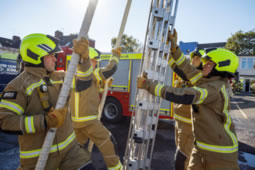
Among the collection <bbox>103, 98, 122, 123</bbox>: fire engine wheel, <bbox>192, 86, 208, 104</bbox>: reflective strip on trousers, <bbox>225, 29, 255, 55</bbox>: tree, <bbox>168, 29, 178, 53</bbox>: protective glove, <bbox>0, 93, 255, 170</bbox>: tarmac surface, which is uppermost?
<bbox>225, 29, 255, 55</bbox>: tree

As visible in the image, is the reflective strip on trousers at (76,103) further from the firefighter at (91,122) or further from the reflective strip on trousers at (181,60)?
the reflective strip on trousers at (181,60)

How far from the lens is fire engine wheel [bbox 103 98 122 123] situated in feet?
20.6

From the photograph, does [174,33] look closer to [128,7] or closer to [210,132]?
[128,7]

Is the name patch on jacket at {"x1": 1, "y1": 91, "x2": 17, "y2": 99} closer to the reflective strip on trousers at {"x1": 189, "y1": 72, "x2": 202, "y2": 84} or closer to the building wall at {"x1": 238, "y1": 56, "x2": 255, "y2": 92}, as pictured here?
the reflective strip on trousers at {"x1": 189, "y1": 72, "x2": 202, "y2": 84}

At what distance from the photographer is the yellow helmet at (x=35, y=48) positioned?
1.61 meters

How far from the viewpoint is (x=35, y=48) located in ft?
5.32

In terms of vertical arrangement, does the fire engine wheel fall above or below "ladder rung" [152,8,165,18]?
below

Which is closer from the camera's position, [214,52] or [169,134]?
[214,52]

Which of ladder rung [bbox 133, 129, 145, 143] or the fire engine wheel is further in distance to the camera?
the fire engine wheel

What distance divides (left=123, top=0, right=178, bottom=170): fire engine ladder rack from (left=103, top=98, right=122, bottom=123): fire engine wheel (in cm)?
424

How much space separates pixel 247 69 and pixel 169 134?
95.9 feet

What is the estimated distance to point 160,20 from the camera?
1921 millimetres

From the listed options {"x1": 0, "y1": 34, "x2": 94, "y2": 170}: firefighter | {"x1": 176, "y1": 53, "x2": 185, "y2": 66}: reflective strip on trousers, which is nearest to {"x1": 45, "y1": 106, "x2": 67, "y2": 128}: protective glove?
{"x1": 0, "y1": 34, "x2": 94, "y2": 170}: firefighter

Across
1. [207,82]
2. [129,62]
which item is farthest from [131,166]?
[129,62]
